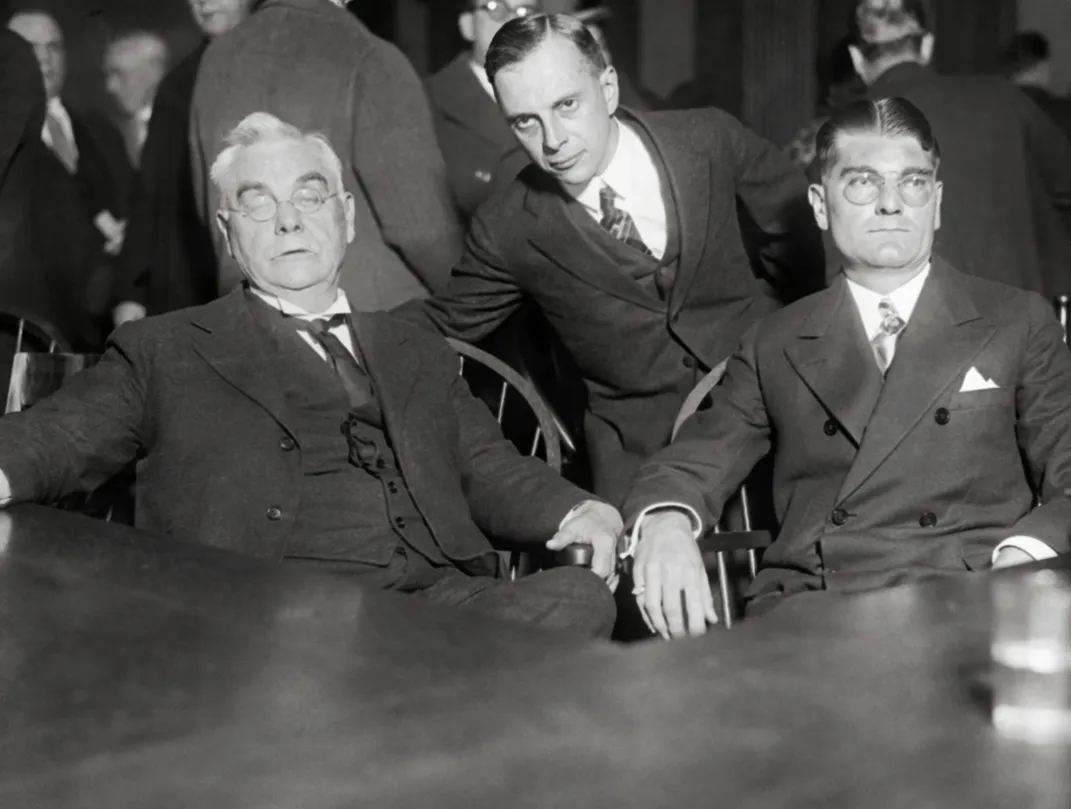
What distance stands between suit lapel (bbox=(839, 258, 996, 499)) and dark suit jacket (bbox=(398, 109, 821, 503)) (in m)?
0.69

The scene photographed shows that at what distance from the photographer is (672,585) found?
238 cm

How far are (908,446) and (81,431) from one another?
1376 mm

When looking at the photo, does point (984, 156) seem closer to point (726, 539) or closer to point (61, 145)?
point (726, 539)

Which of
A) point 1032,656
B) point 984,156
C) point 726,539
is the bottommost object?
point 726,539

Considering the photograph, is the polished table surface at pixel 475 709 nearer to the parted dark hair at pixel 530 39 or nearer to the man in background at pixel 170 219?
the parted dark hair at pixel 530 39

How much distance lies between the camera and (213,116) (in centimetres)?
378

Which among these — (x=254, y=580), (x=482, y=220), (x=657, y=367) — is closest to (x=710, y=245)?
(x=657, y=367)

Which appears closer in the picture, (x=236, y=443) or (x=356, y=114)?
(x=236, y=443)

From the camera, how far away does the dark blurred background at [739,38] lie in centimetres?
430

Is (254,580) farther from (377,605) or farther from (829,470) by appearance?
(829,470)

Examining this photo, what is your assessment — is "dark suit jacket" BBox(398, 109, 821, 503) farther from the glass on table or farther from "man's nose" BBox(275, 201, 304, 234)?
the glass on table

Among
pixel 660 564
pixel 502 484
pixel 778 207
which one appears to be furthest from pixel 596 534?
pixel 778 207

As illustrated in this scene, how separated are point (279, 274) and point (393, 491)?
0.46m

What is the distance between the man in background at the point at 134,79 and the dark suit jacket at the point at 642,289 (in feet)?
7.09
